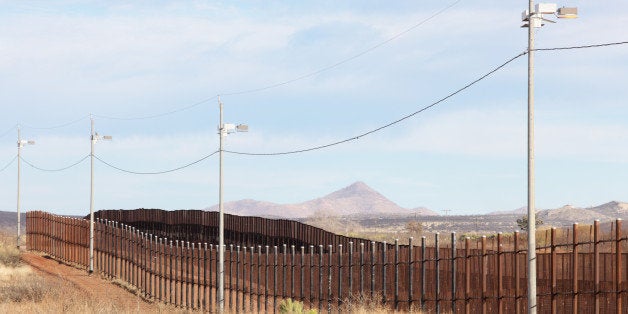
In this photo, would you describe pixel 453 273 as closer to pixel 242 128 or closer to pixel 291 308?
pixel 291 308

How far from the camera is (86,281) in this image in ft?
179

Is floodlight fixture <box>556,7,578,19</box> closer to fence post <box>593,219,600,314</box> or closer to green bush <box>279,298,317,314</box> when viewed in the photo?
fence post <box>593,219,600,314</box>

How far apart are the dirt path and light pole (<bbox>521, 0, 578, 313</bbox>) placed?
22.4 meters

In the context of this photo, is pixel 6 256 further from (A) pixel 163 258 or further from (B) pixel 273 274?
(B) pixel 273 274

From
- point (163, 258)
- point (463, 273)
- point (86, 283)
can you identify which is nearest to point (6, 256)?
point (86, 283)

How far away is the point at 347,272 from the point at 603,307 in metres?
9.90

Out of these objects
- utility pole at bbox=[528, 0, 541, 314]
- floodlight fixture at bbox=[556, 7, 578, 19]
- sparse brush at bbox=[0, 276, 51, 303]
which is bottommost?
sparse brush at bbox=[0, 276, 51, 303]

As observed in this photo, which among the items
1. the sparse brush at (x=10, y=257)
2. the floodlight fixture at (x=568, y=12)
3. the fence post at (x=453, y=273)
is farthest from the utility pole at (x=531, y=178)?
the sparse brush at (x=10, y=257)

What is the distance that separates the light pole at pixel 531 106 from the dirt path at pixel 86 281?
73.6 feet

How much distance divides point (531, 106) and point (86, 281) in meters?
37.4

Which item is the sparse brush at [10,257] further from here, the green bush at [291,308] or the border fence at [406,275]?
the green bush at [291,308]

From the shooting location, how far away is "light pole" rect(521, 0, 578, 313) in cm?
2252

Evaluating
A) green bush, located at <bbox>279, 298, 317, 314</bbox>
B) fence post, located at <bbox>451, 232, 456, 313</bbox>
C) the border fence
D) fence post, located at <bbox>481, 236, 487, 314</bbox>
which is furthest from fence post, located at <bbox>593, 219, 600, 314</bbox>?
green bush, located at <bbox>279, 298, 317, 314</bbox>

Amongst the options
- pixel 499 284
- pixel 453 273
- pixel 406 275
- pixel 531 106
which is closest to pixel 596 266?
pixel 499 284
